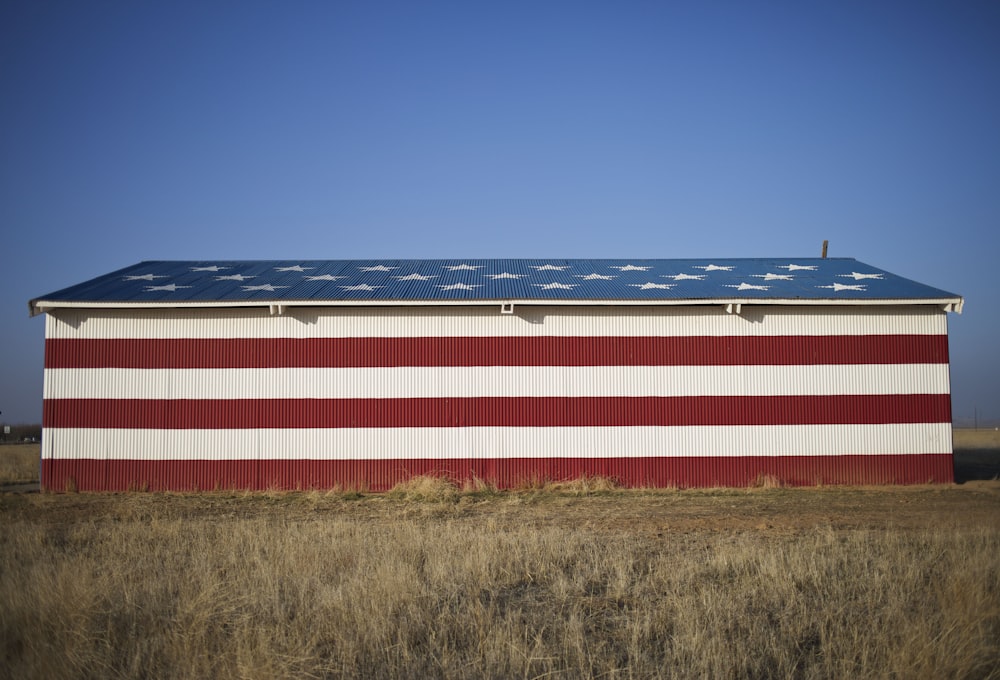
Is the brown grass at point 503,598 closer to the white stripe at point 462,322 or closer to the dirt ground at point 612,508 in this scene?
the dirt ground at point 612,508

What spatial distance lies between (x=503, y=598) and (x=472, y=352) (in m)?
10.3

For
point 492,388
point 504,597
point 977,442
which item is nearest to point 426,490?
point 492,388

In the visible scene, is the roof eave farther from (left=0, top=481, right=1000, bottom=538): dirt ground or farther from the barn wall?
(left=0, top=481, right=1000, bottom=538): dirt ground

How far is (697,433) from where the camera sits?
1788 cm

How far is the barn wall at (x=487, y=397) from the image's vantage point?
17.7 m

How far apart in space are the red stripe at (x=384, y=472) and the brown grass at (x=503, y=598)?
171 inches

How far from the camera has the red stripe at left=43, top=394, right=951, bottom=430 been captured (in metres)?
17.8

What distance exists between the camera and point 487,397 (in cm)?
1784

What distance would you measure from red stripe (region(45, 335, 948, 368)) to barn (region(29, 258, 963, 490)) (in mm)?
53

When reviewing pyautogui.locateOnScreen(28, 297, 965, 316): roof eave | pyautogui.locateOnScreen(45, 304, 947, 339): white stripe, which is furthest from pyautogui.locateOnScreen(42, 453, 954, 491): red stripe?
pyautogui.locateOnScreen(28, 297, 965, 316): roof eave

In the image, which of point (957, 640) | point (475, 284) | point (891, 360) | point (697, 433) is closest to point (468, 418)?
point (475, 284)

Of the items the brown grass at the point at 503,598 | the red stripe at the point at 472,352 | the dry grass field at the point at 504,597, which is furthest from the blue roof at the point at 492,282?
the brown grass at the point at 503,598

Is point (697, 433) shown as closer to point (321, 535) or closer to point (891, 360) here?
point (891, 360)

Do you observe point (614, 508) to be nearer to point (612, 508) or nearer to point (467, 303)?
point (612, 508)
